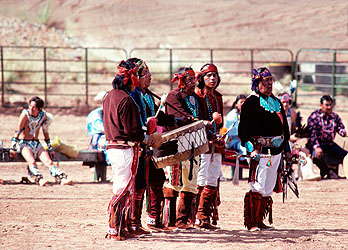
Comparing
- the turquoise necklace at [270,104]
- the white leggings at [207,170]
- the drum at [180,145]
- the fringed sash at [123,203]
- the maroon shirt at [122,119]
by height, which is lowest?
the fringed sash at [123,203]

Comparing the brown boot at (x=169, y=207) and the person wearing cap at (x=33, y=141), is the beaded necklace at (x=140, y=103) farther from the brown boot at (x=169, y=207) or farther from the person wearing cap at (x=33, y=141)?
the person wearing cap at (x=33, y=141)

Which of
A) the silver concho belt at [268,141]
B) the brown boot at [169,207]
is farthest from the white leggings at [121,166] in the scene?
the silver concho belt at [268,141]

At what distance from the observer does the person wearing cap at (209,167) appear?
7707mm

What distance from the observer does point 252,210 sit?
7.57m

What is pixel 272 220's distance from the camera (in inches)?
316

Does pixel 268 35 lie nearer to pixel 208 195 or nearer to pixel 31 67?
pixel 31 67

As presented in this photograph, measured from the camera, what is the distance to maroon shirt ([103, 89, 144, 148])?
260 inches

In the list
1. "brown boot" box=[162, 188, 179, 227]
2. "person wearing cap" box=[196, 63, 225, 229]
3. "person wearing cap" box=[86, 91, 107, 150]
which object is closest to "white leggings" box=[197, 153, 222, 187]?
"person wearing cap" box=[196, 63, 225, 229]

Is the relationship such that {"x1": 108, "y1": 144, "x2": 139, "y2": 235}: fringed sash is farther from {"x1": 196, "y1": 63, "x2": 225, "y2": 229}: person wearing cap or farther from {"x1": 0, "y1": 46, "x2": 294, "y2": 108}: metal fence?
{"x1": 0, "y1": 46, "x2": 294, "y2": 108}: metal fence

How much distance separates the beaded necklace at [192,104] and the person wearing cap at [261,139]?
21.3 inches

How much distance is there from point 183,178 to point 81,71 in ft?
51.0

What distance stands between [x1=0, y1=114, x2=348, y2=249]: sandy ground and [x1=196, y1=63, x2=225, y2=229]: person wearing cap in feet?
0.84

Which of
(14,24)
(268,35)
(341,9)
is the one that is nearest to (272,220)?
(14,24)

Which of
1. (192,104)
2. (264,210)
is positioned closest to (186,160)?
(192,104)
